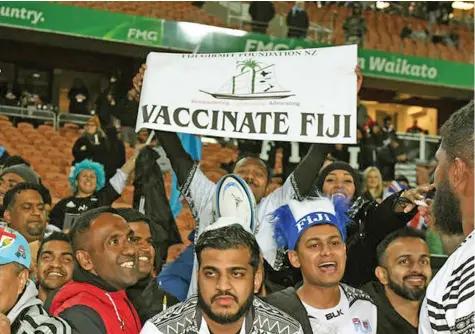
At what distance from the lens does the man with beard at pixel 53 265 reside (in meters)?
4.16

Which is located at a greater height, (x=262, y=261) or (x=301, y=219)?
(x=301, y=219)

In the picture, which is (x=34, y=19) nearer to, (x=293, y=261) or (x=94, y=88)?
(x=94, y=88)

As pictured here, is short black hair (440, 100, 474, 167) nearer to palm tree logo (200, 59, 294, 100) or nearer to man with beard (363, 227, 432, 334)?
man with beard (363, 227, 432, 334)

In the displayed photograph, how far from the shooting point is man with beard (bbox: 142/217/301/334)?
3.06 meters

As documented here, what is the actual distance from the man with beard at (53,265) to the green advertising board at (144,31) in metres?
11.1

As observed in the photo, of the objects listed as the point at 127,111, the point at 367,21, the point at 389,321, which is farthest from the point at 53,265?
the point at 367,21

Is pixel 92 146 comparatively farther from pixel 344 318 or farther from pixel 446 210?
pixel 446 210

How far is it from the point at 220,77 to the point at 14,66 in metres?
14.8

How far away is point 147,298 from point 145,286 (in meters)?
0.07

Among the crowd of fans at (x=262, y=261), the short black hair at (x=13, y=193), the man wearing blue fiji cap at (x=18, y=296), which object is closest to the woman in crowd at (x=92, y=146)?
the crowd of fans at (x=262, y=261)

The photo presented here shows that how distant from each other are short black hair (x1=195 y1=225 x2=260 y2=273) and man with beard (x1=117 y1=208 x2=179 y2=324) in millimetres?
574

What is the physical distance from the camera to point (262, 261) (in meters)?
3.72

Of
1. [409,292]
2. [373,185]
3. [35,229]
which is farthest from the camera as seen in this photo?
[373,185]

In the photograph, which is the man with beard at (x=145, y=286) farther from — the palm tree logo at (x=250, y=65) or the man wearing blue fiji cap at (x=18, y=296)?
the palm tree logo at (x=250, y=65)
